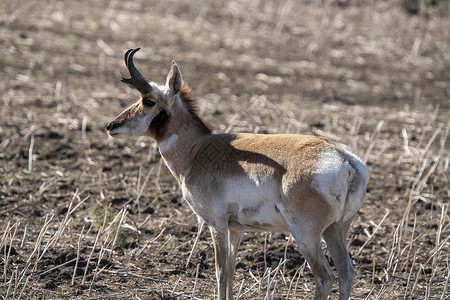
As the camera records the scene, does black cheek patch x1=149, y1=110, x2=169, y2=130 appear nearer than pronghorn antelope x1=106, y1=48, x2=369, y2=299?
No

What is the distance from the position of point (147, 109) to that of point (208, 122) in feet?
16.7

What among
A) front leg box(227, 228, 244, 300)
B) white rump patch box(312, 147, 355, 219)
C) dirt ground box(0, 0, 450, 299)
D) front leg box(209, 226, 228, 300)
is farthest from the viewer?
dirt ground box(0, 0, 450, 299)

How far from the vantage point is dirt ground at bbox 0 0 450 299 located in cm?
734

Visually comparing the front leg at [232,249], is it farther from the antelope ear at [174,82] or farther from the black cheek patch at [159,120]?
the antelope ear at [174,82]

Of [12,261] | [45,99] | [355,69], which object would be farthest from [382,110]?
[12,261]

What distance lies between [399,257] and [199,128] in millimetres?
2486

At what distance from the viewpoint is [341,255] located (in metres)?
6.55

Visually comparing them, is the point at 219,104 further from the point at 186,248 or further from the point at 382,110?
the point at 186,248

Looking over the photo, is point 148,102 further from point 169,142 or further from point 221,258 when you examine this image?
point 221,258

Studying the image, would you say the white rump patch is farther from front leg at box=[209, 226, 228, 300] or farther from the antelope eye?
the antelope eye

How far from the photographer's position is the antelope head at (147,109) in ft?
23.0

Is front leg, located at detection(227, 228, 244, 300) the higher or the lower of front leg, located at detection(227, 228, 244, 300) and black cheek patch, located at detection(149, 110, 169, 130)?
the lower

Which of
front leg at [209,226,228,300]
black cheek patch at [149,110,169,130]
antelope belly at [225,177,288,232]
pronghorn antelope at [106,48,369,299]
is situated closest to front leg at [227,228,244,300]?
pronghorn antelope at [106,48,369,299]

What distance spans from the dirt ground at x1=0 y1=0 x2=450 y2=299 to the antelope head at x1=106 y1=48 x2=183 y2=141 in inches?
35.6
